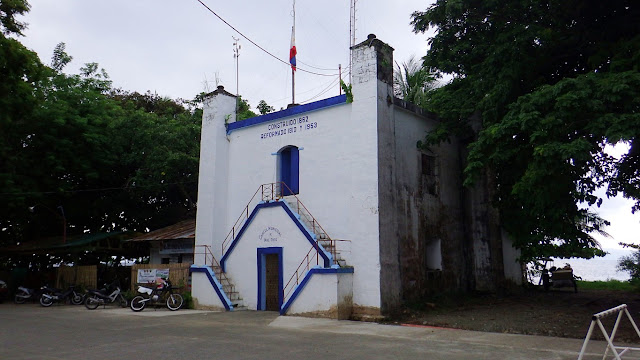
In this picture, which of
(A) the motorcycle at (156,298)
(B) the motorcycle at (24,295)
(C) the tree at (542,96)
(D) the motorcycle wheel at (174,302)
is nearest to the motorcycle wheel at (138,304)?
(A) the motorcycle at (156,298)

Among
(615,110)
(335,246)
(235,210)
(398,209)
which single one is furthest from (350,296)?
(615,110)

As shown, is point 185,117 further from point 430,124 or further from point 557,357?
point 557,357

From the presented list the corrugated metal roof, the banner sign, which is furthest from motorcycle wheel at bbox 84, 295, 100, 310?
the corrugated metal roof

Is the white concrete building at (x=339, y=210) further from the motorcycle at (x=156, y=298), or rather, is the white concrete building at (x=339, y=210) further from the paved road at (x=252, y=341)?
the paved road at (x=252, y=341)

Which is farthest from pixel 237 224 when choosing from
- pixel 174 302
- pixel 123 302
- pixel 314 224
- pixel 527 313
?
pixel 527 313

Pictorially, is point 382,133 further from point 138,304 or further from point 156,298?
point 138,304

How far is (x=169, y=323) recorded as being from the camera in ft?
45.6

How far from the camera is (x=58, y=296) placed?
806 inches

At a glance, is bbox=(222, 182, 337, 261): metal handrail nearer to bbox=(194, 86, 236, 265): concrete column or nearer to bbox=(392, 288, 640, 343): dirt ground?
bbox=(194, 86, 236, 265): concrete column

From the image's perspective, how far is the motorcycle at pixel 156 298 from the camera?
57.1ft

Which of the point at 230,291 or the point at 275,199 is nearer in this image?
the point at 275,199

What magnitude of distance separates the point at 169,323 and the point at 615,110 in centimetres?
1236

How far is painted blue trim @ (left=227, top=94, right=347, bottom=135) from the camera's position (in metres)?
16.2

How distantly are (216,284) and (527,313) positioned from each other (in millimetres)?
9738
